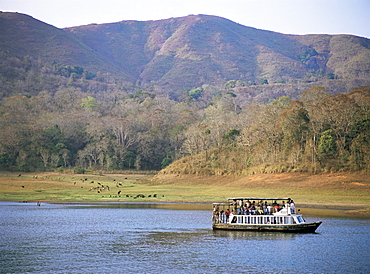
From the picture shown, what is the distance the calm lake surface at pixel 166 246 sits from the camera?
31.6 metres

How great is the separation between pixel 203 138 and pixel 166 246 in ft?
280

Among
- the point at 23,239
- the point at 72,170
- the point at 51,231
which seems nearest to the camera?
the point at 23,239

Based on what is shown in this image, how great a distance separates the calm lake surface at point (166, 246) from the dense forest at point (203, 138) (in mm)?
36763

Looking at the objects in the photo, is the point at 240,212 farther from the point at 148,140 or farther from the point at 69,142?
the point at 69,142

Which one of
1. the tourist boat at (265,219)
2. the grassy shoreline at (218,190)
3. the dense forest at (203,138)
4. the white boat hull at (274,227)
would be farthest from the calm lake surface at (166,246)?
the dense forest at (203,138)

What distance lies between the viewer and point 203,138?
404 ft

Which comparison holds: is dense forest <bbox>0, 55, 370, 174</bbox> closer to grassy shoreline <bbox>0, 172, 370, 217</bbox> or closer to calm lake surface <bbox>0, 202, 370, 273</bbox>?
grassy shoreline <bbox>0, 172, 370, 217</bbox>

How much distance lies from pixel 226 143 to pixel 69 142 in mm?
58706

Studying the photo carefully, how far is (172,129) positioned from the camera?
15838cm

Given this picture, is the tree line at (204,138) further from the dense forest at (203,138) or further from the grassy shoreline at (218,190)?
the grassy shoreline at (218,190)

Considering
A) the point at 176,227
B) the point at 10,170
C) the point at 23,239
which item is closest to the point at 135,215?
the point at 176,227

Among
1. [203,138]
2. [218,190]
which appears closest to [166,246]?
[218,190]

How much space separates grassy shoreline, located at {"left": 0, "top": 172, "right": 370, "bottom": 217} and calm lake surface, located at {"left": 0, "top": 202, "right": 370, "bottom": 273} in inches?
687

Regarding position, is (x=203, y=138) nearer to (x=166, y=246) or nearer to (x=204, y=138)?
(x=204, y=138)
